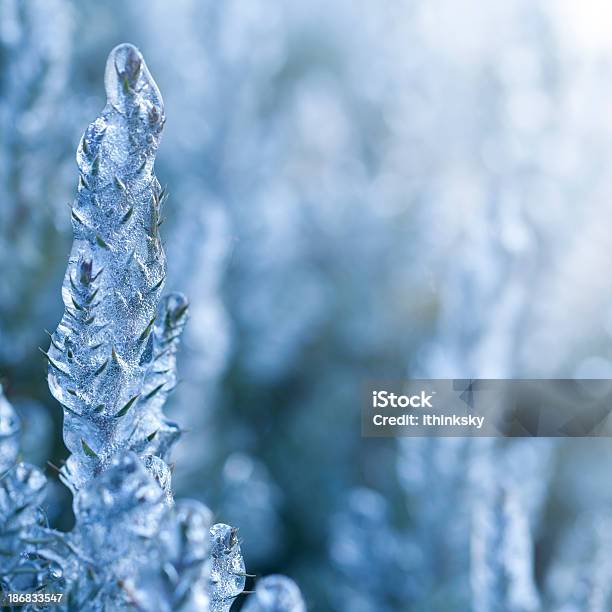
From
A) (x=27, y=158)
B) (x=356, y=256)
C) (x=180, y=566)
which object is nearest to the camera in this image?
(x=180, y=566)

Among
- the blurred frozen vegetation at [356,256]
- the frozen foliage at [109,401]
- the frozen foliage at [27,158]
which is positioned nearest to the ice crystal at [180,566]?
the frozen foliage at [109,401]

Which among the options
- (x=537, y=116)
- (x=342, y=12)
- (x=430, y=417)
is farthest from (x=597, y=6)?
(x=430, y=417)

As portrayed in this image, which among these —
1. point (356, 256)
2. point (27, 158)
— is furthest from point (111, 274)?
point (356, 256)

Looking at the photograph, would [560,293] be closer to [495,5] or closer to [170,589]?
[495,5]

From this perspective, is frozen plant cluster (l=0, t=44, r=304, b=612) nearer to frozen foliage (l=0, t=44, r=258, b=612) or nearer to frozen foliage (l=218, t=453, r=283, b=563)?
frozen foliage (l=0, t=44, r=258, b=612)

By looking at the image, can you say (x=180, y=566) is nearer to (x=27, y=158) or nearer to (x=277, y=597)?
(x=277, y=597)

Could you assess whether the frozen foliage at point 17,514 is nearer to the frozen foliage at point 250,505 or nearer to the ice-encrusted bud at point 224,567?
the ice-encrusted bud at point 224,567
